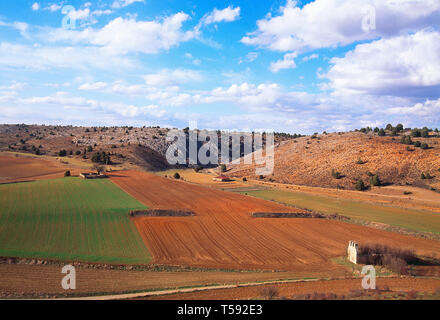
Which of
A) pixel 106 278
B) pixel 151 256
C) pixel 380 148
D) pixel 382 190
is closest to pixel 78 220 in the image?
pixel 151 256

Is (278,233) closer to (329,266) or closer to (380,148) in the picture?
(329,266)

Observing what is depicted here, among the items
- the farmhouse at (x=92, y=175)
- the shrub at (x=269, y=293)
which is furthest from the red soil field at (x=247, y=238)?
the farmhouse at (x=92, y=175)

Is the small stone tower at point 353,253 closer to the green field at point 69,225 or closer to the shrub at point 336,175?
the green field at point 69,225

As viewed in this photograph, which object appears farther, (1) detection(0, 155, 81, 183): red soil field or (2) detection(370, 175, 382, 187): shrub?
(2) detection(370, 175, 382, 187): shrub

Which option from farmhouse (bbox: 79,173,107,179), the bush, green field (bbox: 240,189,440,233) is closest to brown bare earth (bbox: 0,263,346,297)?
green field (bbox: 240,189,440,233)

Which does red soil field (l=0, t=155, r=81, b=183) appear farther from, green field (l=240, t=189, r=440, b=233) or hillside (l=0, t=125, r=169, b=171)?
green field (l=240, t=189, r=440, b=233)

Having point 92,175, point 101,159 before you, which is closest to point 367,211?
point 92,175
